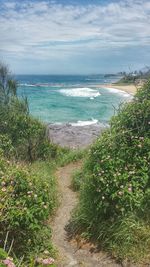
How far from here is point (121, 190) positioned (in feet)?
25.5

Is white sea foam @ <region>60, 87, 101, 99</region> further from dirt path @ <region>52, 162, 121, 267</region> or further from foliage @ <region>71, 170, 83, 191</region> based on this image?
dirt path @ <region>52, 162, 121, 267</region>

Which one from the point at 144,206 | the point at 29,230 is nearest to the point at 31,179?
the point at 29,230

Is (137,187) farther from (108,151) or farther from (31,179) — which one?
(31,179)

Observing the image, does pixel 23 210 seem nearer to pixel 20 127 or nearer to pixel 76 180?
pixel 76 180

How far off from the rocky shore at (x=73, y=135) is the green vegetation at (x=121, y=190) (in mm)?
14281

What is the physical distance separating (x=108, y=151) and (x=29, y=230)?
2.42 metres

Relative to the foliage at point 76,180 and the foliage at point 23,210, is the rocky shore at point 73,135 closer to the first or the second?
the foliage at point 76,180

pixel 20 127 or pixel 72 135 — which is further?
pixel 72 135

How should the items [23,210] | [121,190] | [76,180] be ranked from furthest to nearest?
[76,180]
[121,190]
[23,210]

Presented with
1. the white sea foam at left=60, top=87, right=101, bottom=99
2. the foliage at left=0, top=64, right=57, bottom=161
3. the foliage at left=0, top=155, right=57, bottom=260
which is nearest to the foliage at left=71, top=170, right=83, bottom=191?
the foliage at left=0, top=155, right=57, bottom=260

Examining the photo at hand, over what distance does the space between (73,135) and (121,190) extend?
19.2 m

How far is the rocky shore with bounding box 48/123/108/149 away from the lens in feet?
80.1

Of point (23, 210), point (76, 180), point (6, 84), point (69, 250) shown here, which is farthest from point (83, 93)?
point (23, 210)

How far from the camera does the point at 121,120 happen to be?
9070 millimetres
